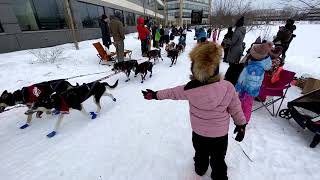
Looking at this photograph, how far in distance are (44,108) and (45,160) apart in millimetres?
1014

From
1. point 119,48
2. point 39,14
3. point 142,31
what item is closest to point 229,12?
point 142,31

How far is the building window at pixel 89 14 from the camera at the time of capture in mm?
15005

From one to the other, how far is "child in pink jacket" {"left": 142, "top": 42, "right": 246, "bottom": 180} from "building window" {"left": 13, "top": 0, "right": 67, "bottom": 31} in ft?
36.1

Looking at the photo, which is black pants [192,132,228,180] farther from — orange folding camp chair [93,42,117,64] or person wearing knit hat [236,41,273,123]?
orange folding camp chair [93,42,117,64]

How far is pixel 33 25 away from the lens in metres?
10.6

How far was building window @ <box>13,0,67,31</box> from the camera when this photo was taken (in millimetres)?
9891

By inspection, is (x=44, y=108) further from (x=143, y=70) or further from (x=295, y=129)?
(x=295, y=129)

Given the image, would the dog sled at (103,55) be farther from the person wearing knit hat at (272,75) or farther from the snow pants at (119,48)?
the person wearing knit hat at (272,75)

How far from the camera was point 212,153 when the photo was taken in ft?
7.27

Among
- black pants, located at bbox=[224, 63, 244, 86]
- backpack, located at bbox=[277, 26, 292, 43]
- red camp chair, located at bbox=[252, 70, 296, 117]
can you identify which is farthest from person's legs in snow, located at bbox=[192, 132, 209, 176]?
backpack, located at bbox=[277, 26, 292, 43]

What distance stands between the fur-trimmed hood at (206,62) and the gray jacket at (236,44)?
4.31 metres

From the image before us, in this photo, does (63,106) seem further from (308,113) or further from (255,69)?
(308,113)

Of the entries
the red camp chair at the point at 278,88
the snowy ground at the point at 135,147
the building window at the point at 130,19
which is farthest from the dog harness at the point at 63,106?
the building window at the point at 130,19

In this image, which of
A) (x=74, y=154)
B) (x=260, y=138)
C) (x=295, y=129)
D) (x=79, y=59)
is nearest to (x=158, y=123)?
(x=74, y=154)
